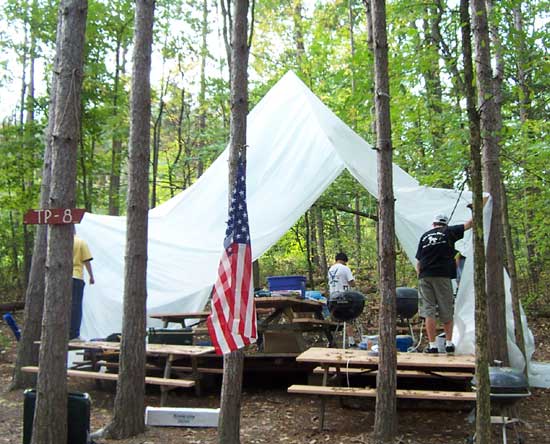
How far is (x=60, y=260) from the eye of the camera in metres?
3.74

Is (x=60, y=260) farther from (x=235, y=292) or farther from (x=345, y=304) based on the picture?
(x=345, y=304)

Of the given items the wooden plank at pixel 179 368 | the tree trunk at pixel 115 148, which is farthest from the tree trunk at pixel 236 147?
the tree trunk at pixel 115 148

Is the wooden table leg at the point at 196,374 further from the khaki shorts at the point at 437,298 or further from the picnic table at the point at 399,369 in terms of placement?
the khaki shorts at the point at 437,298

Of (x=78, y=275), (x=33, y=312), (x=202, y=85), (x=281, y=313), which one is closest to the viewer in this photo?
(x=33, y=312)

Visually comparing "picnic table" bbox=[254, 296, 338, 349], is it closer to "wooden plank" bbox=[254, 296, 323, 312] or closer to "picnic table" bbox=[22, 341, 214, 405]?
"wooden plank" bbox=[254, 296, 323, 312]

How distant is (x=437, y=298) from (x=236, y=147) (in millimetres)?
2939

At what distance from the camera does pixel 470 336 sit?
5.32 metres

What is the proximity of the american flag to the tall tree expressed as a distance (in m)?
0.12

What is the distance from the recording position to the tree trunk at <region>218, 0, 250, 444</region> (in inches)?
148

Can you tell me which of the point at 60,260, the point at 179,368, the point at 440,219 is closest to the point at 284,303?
the point at 179,368

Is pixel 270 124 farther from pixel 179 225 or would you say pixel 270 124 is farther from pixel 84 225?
pixel 84 225

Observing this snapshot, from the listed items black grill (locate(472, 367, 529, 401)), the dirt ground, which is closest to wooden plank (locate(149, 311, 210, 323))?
the dirt ground

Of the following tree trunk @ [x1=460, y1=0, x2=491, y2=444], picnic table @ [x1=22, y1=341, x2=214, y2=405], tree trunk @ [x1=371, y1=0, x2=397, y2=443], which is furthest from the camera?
picnic table @ [x1=22, y1=341, x2=214, y2=405]

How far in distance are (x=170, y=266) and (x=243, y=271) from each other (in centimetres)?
297
